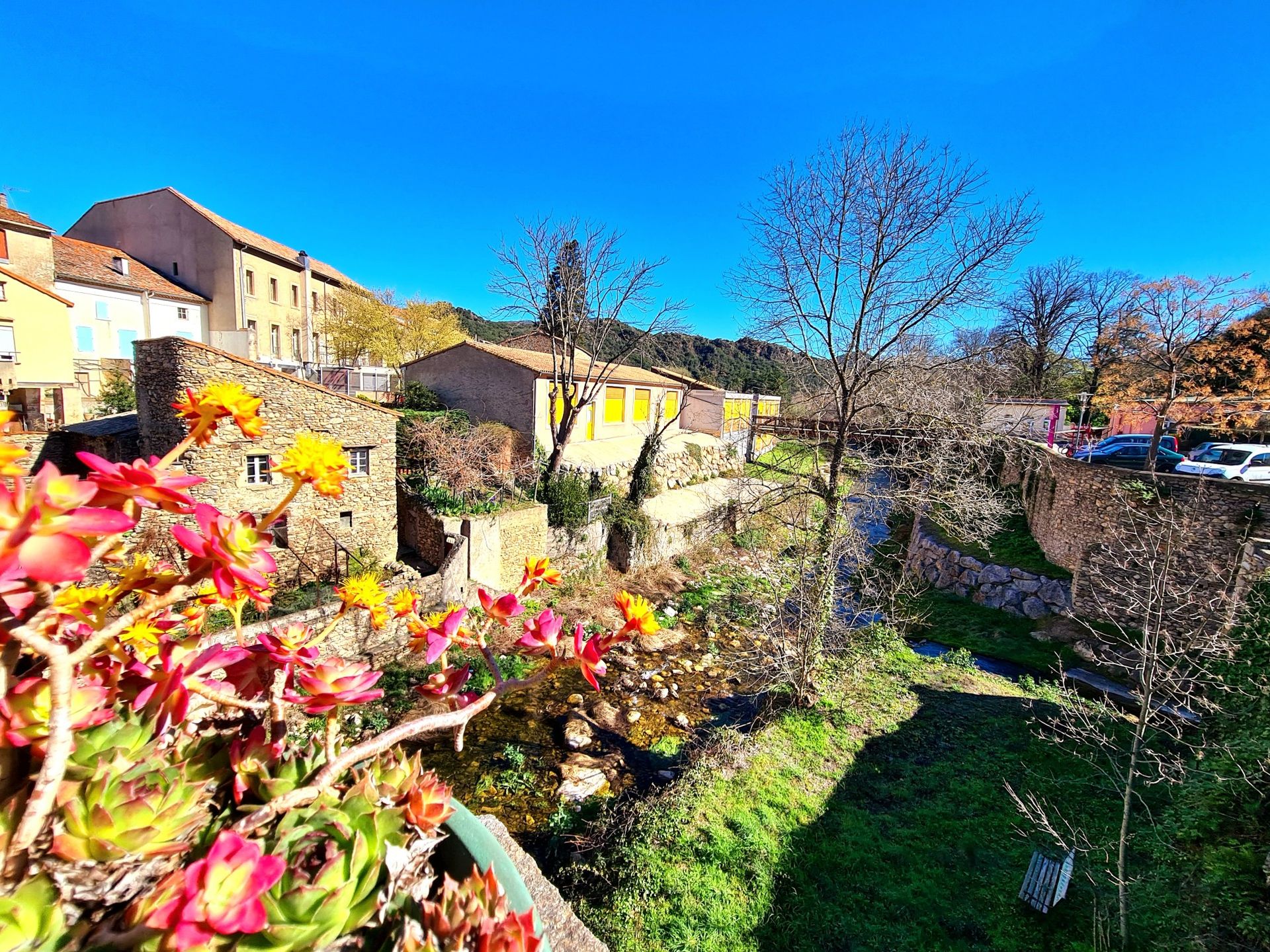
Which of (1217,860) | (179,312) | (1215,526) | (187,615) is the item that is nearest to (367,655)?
(187,615)

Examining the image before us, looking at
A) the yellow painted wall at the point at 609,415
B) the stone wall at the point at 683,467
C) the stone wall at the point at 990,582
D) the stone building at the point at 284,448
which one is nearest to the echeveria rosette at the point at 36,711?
the stone building at the point at 284,448

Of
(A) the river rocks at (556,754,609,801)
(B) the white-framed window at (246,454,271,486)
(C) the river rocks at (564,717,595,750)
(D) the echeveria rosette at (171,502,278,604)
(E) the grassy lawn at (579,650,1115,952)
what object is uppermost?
(D) the echeveria rosette at (171,502,278,604)

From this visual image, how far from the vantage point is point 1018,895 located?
503 cm

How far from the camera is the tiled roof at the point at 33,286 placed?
16.1 m

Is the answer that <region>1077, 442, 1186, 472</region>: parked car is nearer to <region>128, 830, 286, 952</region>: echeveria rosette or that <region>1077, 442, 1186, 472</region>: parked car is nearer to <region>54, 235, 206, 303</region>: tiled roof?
<region>128, 830, 286, 952</region>: echeveria rosette

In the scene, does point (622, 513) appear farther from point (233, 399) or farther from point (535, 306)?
point (233, 399)

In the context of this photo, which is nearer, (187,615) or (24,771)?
(24,771)

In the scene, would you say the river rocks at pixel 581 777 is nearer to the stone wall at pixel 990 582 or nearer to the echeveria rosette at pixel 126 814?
the echeveria rosette at pixel 126 814

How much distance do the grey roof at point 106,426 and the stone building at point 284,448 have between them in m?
0.67

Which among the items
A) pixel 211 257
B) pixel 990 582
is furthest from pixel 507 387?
pixel 211 257

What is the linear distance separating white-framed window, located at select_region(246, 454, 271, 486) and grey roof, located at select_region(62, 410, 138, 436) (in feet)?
9.70

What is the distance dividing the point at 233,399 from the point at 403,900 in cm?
127

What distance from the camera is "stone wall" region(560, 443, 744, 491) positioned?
57.5 feet

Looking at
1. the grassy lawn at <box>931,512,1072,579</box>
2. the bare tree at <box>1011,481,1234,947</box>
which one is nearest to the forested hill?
the grassy lawn at <box>931,512,1072,579</box>
